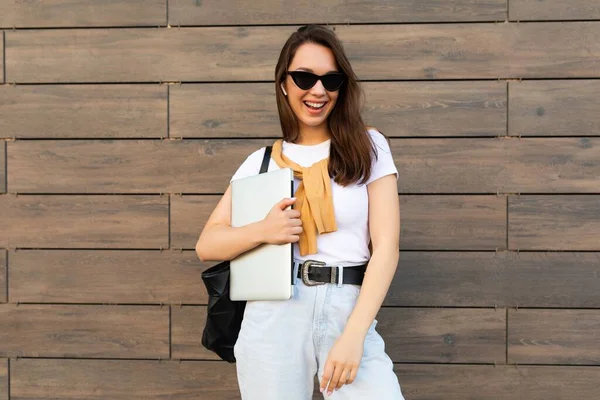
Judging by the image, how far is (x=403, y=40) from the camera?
3.20 m

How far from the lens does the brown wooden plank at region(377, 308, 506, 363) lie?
319 cm

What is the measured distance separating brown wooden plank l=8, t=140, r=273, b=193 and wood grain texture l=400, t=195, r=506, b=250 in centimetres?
72

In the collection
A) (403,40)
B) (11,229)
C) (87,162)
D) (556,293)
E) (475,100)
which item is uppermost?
(403,40)

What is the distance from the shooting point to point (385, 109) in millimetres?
3213

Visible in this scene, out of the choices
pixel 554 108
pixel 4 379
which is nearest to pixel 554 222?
pixel 554 108

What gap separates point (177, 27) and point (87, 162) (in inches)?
28.7

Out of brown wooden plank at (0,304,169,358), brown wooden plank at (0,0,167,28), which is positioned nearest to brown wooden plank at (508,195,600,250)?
brown wooden plank at (0,304,169,358)

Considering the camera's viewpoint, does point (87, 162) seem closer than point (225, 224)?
No

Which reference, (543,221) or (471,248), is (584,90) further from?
(471,248)

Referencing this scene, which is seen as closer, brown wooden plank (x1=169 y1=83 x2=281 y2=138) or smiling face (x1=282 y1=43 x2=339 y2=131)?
smiling face (x1=282 y1=43 x2=339 y2=131)

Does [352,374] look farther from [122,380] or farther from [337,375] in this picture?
[122,380]

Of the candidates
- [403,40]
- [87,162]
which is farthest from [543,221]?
[87,162]

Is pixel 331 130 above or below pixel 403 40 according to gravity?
below

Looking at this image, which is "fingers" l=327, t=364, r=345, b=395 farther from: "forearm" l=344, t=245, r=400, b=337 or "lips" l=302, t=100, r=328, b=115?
"lips" l=302, t=100, r=328, b=115
